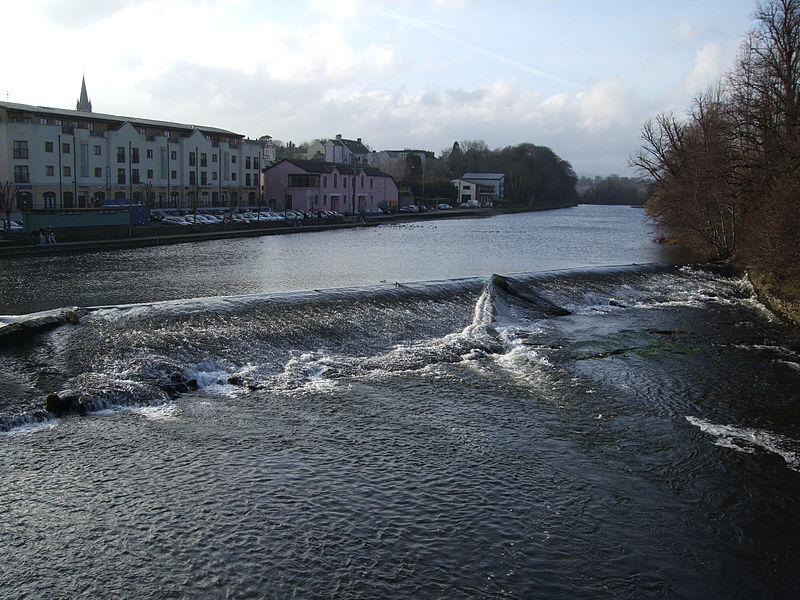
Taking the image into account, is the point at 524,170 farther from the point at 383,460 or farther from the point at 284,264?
the point at 383,460

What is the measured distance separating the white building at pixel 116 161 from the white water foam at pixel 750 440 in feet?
172

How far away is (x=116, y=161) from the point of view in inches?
2403

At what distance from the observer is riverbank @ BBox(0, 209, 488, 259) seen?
120 ft

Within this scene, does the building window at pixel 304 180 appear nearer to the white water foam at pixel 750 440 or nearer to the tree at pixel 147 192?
the tree at pixel 147 192

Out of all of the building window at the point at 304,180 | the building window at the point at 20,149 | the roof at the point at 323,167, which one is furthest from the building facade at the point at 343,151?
the building window at the point at 20,149

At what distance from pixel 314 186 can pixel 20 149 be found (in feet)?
103

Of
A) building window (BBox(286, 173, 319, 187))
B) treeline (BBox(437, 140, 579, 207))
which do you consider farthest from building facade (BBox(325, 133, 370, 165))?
building window (BBox(286, 173, 319, 187))

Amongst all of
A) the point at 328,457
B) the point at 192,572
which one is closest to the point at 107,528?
the point at 192,572

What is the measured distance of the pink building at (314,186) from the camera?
77750mm

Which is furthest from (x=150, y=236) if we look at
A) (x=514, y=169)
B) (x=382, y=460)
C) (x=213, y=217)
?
(x=514, y=169)

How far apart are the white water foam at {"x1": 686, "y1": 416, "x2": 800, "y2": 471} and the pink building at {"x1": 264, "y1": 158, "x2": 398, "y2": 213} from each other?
6653 cm

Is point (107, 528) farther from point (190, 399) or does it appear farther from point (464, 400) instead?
point (464, 400)

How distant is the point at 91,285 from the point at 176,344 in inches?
517

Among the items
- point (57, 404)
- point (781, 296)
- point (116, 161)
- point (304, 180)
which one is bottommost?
point (57, 404)
